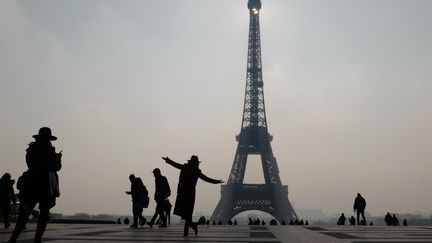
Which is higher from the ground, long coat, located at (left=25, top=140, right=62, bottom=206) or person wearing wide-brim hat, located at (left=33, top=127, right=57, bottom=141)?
person wearing wide-brim hat, located at (left=33, top=127, right=57, bottom=141)

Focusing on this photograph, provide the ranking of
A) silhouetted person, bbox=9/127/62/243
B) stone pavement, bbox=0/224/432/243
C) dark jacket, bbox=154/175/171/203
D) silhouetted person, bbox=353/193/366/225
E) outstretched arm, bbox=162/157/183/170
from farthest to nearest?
silhouetted person, bbox=353/193/366/225, dark jacket, bbox=154/175/171/203, outstretched arm, bbox=162/157/183/170, stone pavement, bbox=0/224/432/243, silhouetted person, bbox=9/127/62/243

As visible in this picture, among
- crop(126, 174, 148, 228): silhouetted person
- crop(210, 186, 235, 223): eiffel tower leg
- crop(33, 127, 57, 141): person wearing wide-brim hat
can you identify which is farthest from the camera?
crop(210, 186, 235, 223): eiffel tower leg

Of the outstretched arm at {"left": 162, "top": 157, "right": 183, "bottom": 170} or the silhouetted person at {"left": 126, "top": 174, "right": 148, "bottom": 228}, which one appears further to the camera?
the silhouetted person at {"left": 126, "top": 174, "right": 148, "bottom": 228}

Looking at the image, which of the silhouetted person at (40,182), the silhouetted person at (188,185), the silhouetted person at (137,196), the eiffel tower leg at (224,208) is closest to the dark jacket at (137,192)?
the silhouetted person at (137,196)

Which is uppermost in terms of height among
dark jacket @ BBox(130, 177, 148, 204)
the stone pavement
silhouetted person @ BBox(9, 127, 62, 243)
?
dark jacket @ BBox(130, 177, 148, 204)

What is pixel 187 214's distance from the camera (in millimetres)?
11273

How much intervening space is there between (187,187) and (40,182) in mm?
4760

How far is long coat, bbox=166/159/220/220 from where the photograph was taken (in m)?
11.3

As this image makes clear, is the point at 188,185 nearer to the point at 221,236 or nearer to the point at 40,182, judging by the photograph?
the point at 221,236

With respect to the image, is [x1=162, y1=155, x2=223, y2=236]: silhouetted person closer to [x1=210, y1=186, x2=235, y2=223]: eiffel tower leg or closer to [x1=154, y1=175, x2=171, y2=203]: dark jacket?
[x1=154, y1=175, x2=171, y2=203]: dark jacket

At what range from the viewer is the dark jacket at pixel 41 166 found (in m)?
7.08

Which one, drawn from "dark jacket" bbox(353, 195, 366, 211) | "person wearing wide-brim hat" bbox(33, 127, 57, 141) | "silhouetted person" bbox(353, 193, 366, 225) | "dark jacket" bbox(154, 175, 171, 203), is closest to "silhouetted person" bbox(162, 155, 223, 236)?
"person wearing wide-brim hat" bbox(33, 127, 57, 141)

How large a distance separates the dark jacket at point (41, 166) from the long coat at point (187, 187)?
4254mm

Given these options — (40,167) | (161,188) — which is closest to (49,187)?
(40,167)
